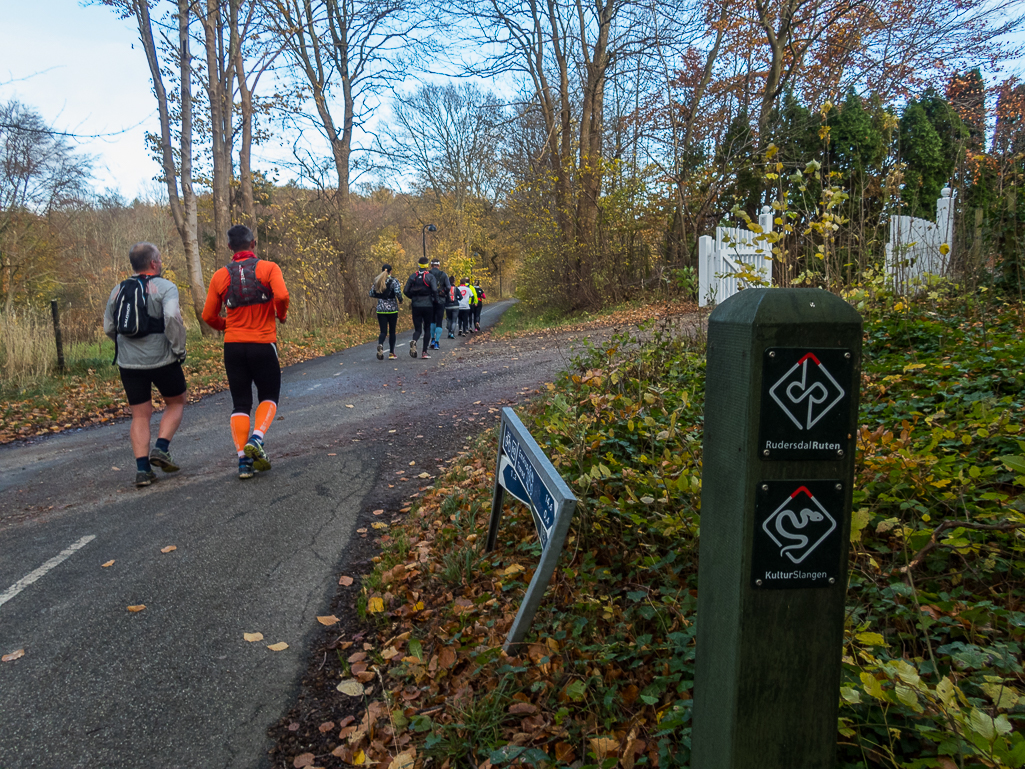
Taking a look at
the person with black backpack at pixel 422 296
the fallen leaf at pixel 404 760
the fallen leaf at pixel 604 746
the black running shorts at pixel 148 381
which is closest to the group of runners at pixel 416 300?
the person with black backpack at pixel 422 296

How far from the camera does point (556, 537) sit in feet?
7.70

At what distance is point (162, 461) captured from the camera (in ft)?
20.1

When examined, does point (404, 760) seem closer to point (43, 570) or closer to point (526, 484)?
point (526, 484)

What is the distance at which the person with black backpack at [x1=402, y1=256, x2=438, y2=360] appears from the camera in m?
14.2

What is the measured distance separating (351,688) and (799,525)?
241 centimetres

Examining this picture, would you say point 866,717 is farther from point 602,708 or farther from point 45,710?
point 45,710

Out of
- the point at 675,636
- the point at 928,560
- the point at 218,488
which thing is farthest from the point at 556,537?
the point at 218,488

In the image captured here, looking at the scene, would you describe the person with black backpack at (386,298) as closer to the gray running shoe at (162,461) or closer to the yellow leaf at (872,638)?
the gray running shoe at (162,461)

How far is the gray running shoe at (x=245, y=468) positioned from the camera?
599cm

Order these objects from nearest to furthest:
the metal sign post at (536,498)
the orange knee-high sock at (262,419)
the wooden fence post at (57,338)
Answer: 1. the metal sign post at (536,498)
2. the orange knee-high sock at (262,419)
3. the wooden fence post at (57,338)

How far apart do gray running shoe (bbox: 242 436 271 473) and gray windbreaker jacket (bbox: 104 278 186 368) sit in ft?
3.58

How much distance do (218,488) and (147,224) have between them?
38.7m

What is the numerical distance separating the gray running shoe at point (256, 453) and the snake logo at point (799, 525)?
18.1 feet

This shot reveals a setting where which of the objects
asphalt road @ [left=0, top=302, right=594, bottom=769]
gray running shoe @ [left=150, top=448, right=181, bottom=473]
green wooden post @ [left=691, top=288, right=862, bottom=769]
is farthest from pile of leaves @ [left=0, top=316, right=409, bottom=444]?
green wooden post @ [left=691, top=288, right=862, bottom=769]
